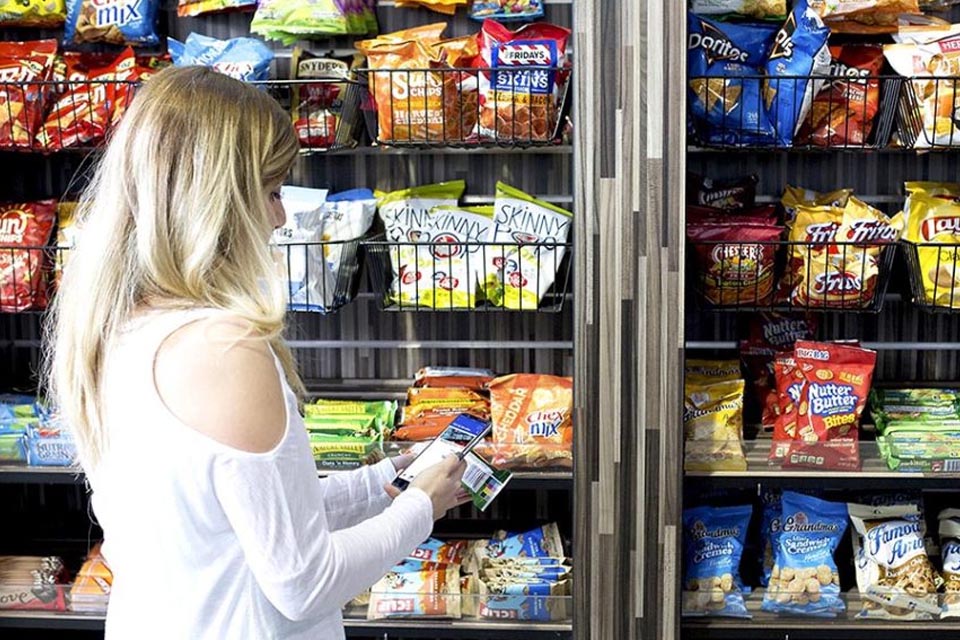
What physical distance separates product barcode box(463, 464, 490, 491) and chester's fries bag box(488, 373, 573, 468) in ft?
1.81

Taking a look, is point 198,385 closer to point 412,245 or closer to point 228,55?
point 412,245

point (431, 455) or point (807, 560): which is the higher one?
point (431, 455)

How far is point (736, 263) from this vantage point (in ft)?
8.07

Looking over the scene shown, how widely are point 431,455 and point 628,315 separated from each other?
24.2 inches

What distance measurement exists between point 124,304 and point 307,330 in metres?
1.52

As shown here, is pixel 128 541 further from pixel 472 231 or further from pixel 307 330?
pixel 307 330

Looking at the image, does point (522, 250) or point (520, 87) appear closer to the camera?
point (520, 87)

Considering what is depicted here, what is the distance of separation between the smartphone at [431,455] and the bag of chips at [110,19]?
4.32ft

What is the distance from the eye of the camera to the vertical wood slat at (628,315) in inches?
89.3

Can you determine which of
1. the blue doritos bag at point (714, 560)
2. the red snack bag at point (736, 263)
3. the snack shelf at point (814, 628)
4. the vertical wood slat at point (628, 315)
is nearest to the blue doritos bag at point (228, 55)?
the vertical wood slat at point (628, 315)

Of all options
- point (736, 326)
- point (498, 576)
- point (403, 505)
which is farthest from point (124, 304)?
point (736, 326)

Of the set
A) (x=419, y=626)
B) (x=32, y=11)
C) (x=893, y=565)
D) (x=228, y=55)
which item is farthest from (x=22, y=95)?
(x=893, y=565)

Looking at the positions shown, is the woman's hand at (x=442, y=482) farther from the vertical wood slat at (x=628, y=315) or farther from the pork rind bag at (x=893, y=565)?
the pork rind bag at (x=893, y=565)

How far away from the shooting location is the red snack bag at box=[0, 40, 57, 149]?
2521mm
